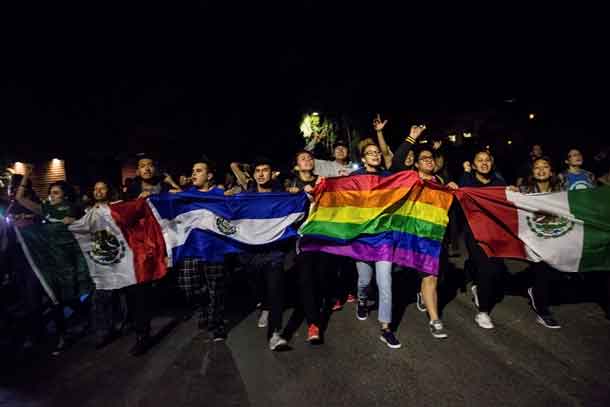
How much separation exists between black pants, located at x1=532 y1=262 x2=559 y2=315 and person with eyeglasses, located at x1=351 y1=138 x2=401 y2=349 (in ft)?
5.90

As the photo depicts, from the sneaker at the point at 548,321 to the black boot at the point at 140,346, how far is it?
14.9 feet

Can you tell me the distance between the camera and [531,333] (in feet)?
13.8

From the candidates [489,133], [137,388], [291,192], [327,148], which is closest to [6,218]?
[137,388]

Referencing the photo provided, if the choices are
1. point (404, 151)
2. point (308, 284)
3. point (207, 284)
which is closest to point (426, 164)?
point (404, 151)

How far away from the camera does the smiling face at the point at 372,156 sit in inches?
181

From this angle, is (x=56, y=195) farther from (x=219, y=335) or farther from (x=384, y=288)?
(x=384, y=288)

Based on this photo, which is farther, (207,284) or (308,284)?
(207,284)

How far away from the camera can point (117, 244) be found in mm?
4566

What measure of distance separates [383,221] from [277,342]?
5.87 ft

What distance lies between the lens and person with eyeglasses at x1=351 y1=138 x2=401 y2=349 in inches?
163

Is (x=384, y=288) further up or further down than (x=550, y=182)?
further down

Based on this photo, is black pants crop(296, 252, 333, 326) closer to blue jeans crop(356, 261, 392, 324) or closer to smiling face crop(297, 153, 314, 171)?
blue jeans crop(356, 261, 392, 324)

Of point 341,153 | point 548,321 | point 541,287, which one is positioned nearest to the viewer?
point 548,321

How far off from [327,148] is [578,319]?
14.1 metres
